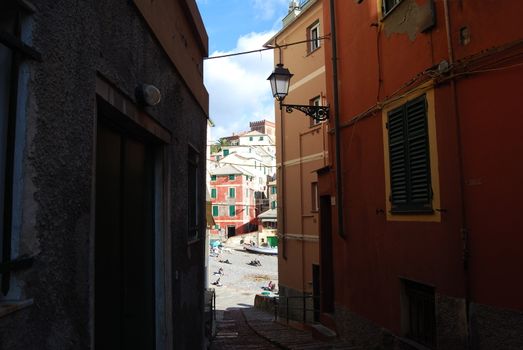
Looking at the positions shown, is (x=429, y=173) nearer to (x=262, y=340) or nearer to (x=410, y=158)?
(x=410, y=158)

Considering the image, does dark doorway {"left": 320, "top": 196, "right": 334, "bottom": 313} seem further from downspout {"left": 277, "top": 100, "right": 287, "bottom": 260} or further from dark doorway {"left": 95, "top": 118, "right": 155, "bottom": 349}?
downspout {"left": 277, "top": 100, "right": 287, "bottom": 260}

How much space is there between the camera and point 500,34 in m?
5.10

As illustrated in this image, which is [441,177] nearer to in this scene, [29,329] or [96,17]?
[96,17]

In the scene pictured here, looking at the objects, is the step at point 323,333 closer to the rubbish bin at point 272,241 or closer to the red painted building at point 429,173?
the red painted building at point 429,173

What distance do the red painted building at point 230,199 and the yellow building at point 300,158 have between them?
144ft

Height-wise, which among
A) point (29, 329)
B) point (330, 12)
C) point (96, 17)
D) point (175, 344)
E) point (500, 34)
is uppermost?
point (330, 12)

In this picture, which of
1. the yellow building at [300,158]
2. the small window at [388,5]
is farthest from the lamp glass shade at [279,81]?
the yellow building at [300,158]

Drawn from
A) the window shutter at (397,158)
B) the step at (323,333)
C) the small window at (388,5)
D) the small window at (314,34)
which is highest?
the small window at (314,34)

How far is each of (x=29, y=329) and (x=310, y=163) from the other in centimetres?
1734

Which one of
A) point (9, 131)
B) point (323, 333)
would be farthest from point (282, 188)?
point (9, 131)

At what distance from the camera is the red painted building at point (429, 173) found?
505cm

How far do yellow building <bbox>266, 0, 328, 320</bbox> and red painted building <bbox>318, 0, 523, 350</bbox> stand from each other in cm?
885

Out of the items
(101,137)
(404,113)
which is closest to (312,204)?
(404,113)

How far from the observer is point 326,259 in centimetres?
1189
